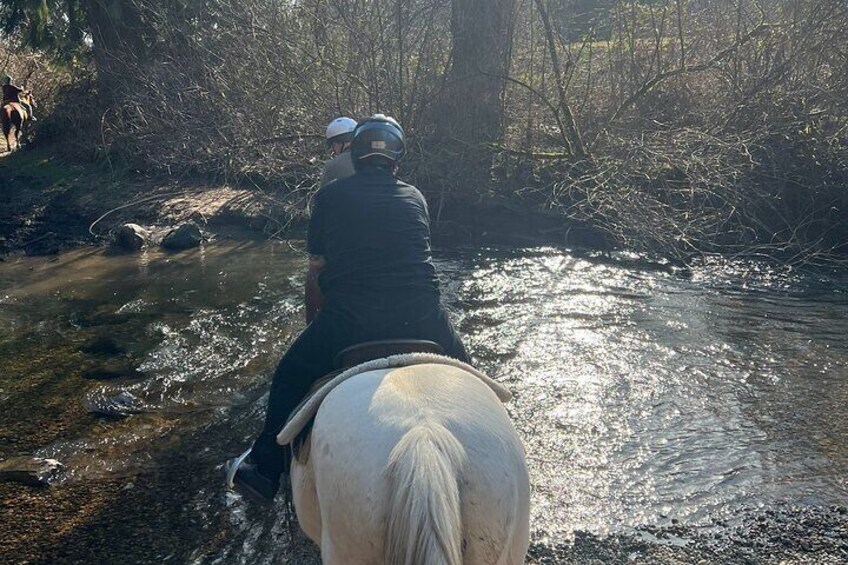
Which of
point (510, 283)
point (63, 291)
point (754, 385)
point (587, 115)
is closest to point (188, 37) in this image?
point (63, 291)

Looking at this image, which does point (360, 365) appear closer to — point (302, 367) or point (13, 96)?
point (302, 367)

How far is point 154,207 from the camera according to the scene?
45.2 ft

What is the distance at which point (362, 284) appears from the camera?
3.85 meters

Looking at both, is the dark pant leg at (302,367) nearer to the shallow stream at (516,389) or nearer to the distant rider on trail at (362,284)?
the distant rider on trail at (362,284)

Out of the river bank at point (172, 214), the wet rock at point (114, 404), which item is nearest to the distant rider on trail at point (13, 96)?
the river bank at point (172, 214)

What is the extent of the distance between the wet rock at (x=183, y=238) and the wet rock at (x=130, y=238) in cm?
36

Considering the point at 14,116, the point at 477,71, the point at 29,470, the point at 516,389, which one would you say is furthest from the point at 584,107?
the point at 14,116

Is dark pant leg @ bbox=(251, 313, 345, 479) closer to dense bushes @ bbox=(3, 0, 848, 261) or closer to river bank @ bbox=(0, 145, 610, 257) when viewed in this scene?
dense bushes @ bbox=(3, 0, 848, 261)

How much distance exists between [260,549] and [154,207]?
10.4m

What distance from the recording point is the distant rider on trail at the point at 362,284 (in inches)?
149

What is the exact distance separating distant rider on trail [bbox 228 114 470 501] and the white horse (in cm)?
71

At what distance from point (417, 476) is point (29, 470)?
163 inches

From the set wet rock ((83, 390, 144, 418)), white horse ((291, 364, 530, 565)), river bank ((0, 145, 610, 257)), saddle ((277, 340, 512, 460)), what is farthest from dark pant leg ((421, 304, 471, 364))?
river bank ((0, 145, 610, 257))

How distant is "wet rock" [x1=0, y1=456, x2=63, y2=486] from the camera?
211 inches
